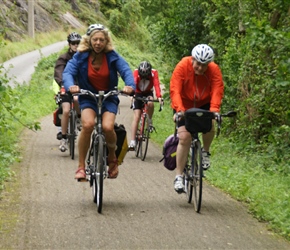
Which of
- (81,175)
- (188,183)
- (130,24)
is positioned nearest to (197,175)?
(188,183)

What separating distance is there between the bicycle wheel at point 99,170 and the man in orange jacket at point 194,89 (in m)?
0.94

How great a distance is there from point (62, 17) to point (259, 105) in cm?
4758

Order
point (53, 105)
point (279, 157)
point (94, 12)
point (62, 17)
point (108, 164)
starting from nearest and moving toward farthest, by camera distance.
Answer: point (108, 164) < point (279, 157) < point (53, 105) < point (62, 17) < point (94, 12)

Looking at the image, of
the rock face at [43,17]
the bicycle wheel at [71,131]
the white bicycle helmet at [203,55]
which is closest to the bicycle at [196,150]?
the white bicycle helmet at [203,55]

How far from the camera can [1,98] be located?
36.2 ft

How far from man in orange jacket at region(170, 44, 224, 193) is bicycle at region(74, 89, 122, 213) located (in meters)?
0.73

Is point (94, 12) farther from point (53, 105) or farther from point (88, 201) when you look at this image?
point (88, 201)

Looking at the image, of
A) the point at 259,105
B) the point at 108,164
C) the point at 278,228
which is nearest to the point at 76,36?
the point at 259,105

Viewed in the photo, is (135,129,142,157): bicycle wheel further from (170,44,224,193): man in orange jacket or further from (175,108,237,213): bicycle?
(170,44,224,193): man in orange jacket

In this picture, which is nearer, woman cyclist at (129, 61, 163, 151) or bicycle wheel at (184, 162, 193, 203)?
bicycle wheel at (184, 162, 193, 203)

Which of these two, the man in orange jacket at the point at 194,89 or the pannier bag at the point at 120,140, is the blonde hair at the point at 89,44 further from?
the pannier bag at the point at 120,140

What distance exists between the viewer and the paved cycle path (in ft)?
23.9

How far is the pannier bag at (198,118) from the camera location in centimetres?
862

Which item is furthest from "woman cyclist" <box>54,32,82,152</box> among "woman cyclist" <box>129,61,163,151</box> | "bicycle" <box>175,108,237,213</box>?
"bicycle" <box>175,108,237,213</box>
